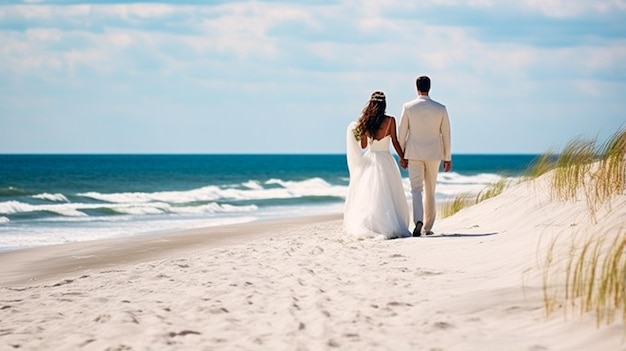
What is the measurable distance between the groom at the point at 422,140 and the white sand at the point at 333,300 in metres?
0.77

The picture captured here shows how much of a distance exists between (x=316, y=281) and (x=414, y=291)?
3.85ft

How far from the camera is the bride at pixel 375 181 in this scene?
11.5m

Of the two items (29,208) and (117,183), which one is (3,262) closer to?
(29,208)

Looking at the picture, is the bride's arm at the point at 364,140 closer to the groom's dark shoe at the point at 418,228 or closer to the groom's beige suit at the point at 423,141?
the groom's beige suit at the point at 423,141

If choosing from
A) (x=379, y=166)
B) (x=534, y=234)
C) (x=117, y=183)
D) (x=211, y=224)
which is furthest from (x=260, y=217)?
(x=117, y=183)

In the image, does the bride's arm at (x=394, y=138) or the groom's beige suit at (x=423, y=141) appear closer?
the groom's beige suit at (x=423, y=141)

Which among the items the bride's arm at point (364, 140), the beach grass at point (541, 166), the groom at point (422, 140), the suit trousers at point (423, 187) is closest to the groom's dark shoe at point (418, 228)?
the groom at point (422, 140)

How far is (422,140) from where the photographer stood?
11406mm

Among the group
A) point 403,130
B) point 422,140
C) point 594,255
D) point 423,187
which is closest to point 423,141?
point 422,140

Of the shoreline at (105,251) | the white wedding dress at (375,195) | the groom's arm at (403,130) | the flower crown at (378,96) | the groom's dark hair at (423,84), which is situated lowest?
the shoreline at (105,251)

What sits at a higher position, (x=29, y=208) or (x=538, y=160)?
(x=538, y=160)

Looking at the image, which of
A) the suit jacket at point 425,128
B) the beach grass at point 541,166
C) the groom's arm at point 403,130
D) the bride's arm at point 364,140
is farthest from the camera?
the beach grass at point 541,166

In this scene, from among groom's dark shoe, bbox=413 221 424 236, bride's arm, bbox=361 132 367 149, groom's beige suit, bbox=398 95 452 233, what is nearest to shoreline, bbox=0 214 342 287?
bride's arm, bbox=361 132 367 149

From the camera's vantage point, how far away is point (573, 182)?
37.0 feet
